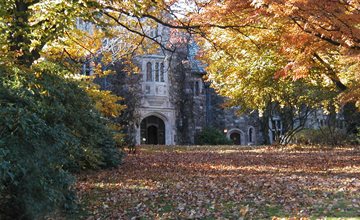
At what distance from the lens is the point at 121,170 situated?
11297 mm

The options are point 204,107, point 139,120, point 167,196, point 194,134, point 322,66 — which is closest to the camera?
point 167,196

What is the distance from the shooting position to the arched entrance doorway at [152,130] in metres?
28.2

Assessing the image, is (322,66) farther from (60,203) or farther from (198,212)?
(60,203)

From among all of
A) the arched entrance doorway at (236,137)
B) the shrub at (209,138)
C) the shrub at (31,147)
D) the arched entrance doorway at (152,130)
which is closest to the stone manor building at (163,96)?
the arched entrance doorway at (152,130)

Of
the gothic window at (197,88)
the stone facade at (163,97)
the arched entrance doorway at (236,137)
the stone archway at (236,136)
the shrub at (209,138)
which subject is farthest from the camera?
the arched entrance doorway at (236,137)

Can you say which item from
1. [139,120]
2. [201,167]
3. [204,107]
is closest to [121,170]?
[201,167]

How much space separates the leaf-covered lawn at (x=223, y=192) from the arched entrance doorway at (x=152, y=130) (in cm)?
1654

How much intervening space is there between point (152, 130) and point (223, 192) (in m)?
21.4

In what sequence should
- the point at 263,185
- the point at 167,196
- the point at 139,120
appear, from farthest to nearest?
1. the point at 139,120
2. the point at 263,185
3. the point at 167,196

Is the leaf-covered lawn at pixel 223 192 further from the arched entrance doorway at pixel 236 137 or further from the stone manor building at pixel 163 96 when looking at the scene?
the arched entrance doorway at pixel 236 137

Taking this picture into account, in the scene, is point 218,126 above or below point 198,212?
above

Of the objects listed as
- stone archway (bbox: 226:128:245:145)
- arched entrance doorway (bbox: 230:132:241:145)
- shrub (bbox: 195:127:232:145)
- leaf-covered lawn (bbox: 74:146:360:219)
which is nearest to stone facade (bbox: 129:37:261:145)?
shrub (bbox: 195:127:232:145)

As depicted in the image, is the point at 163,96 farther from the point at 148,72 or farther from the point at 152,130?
the point at 152,130

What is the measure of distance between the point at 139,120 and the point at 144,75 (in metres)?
2.64
